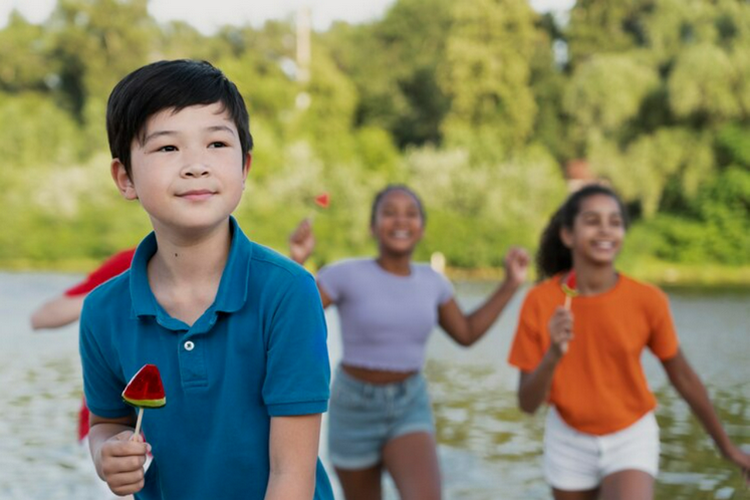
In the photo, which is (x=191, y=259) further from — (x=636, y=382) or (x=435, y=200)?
(x=435, y=200)

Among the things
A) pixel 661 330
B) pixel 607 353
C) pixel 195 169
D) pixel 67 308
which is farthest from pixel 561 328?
pixel 195 169

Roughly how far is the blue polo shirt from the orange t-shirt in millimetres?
2300

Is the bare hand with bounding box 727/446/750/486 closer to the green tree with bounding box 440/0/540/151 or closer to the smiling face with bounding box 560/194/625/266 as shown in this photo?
the smiling face with bounding box 560/194/625/266

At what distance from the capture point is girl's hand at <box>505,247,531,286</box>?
17.6 ft

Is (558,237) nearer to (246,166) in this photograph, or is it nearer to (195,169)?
(246,166)

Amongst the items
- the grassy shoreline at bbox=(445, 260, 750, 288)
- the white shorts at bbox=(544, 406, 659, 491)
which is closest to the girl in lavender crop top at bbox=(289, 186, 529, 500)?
the white shorts at bbox=(544, 406, 659, 491)

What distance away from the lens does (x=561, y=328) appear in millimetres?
3980

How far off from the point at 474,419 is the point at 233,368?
859cm

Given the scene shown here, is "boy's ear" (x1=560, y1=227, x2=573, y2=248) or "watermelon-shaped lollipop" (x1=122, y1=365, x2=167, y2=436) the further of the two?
"boy's ear" (x1=560, y1=227, x2=573, y2=248)

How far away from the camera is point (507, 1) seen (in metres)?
47.1

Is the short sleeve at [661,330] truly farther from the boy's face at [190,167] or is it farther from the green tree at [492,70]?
the green tree at [492,70]

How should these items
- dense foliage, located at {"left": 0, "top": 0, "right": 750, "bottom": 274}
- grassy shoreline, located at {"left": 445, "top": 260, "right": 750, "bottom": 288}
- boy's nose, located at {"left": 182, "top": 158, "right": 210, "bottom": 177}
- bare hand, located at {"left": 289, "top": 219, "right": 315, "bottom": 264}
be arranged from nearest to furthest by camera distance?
boy's nose, located at {"left": 182, "top": 158, "right": 210, "bottom": 177} < bare hand, located at {"left": 289, "top": 219, "right": 315, "bottom": 264} < grassy shoreline, located at {"left": 445, "top": 260, "right": 750, "bottom": 288} < dense foliage, located at {"left": 0, "top": 0, "right": 750, "bottom": 274}

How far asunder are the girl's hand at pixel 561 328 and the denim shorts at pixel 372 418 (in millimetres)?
1217

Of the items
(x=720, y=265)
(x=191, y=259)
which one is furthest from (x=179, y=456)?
(x=720, y=265)
